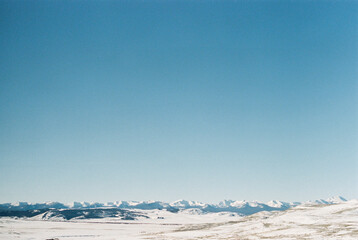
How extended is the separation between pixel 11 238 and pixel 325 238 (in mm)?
130827

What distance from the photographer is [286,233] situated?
9638 cm

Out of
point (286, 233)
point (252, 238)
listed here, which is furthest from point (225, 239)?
point (286, 233)

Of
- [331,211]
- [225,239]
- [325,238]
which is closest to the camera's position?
[325,238]

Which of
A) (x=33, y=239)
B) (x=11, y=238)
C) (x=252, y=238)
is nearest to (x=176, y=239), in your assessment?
(x=252, y=238)

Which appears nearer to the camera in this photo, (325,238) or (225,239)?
(325,238)

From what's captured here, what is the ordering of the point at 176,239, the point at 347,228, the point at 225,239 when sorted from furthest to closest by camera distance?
1. the point at 176,239
2. the point at 225,239
3. the point at 347,228

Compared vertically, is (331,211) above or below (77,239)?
above

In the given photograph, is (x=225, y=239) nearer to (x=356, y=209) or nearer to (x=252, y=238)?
(x=252, y=238)

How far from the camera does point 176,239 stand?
364 feet

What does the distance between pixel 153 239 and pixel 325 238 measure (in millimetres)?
60222

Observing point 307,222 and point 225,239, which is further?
point 307,222

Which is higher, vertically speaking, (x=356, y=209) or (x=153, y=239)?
(x=356, y=209)

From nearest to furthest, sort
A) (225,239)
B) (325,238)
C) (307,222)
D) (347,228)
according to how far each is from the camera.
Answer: (325,238), (347,228), (225,239), (307,222)

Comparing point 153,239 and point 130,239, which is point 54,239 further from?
point 153,239
